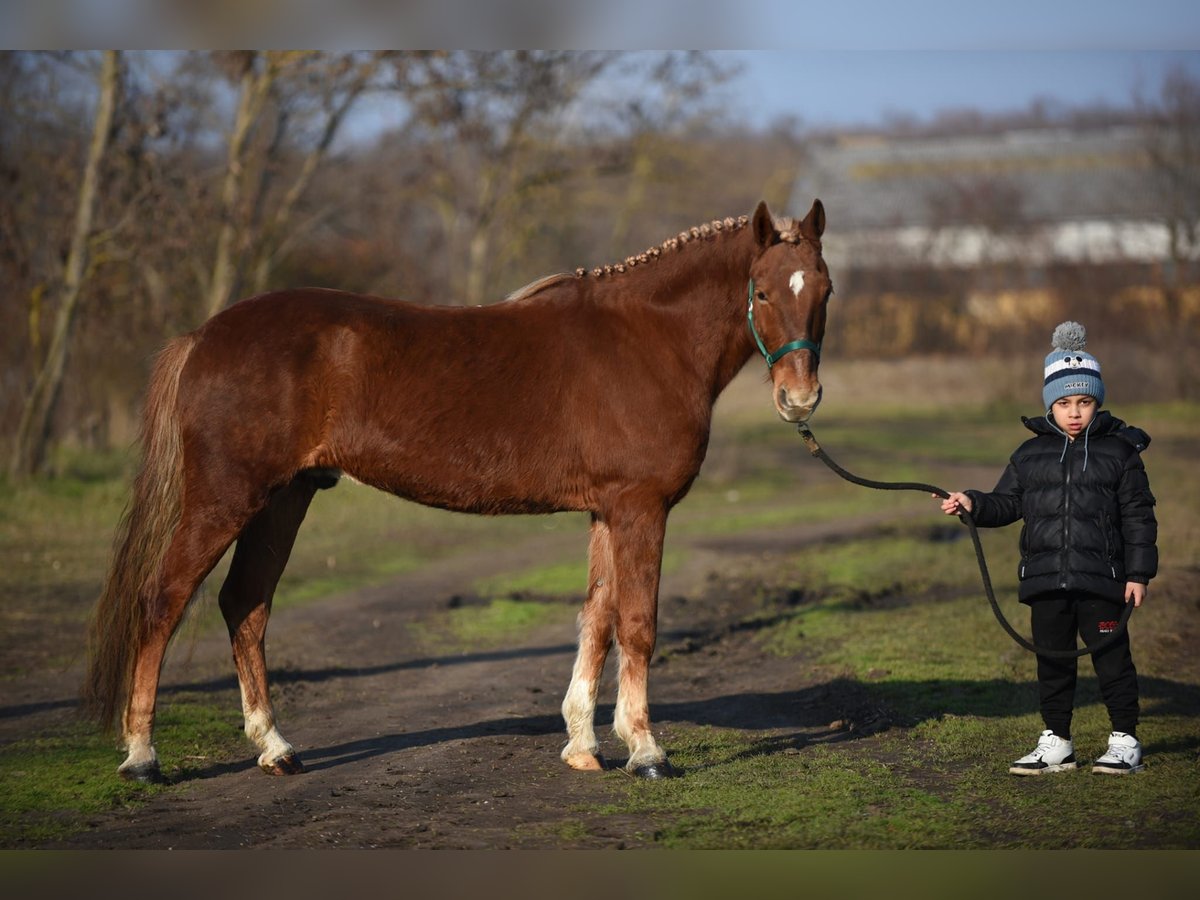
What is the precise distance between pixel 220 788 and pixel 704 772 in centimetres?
233

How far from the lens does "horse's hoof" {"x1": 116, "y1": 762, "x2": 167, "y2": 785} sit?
623 centimetres

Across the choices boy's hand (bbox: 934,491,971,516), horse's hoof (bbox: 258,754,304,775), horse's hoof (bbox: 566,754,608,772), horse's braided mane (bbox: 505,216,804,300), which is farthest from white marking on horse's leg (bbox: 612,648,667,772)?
horse's braided mane (bbox: 505,216,804,300)

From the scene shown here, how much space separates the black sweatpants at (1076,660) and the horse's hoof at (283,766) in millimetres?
3685

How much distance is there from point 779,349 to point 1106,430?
5.33 ft

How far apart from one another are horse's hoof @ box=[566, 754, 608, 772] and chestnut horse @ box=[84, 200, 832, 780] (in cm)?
1

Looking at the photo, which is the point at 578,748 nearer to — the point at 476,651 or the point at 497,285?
the point at 476,651

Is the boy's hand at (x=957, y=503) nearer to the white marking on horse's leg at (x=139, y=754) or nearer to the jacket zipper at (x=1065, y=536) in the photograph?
the jacket zipper at (x=1065, y=536)

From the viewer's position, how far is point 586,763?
21.3 feet

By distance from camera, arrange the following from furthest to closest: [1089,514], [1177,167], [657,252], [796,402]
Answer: [1177,167]
[657,252]
[796,402]
[1089,514]

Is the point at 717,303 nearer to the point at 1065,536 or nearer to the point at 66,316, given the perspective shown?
the point at 1065,536

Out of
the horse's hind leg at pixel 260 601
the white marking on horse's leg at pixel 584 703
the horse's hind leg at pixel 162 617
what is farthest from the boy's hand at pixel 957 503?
the horse's hind leg at pixel 162 617

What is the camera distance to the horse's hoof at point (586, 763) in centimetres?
649

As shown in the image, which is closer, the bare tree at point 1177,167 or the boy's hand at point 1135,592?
the boy's hand at point 1135,592

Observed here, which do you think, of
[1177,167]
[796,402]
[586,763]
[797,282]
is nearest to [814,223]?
[797,282]
